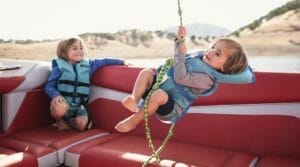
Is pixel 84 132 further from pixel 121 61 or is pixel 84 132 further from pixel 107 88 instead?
pixel 121 61

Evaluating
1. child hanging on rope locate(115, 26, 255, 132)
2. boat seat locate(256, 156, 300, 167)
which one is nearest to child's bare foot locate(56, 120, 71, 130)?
child hanging on rope locate(115, 26, 255, 132)

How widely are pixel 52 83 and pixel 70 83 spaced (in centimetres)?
12

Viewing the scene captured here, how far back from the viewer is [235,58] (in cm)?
196

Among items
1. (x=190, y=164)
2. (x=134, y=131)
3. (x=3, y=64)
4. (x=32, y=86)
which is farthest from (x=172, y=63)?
(x=3, y=64)

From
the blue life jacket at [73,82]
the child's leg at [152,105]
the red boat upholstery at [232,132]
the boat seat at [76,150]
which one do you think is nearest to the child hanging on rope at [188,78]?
the child's leg at [152,105]

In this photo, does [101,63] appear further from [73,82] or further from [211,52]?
[211,52]

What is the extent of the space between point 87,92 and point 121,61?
320mm

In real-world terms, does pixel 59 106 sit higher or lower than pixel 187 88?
lower

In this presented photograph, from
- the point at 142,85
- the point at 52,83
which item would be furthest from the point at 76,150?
the point at 52,83

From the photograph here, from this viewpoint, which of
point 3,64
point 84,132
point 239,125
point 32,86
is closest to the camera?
point 239,125

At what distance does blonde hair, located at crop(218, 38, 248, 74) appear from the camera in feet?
6.41

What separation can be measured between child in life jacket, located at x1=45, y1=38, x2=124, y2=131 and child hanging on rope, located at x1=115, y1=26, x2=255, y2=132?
2.44 feet

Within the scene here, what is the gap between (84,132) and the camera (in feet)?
8.14

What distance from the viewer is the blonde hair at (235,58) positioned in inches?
77.0
